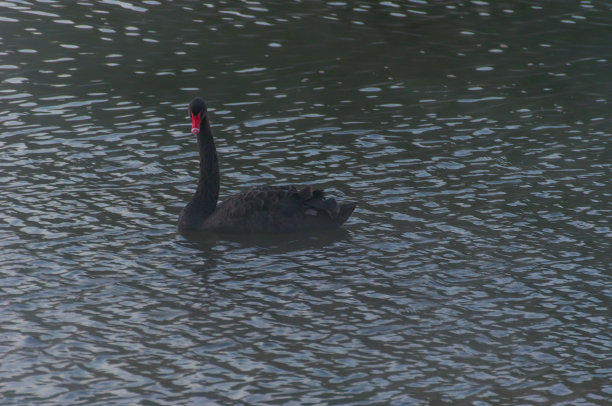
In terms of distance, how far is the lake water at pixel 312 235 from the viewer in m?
11.8

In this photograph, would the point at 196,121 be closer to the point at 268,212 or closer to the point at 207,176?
the point at 207,176

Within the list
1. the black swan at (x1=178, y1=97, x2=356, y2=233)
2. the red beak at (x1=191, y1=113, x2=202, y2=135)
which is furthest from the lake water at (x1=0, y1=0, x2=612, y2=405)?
the red beak at (x1=191, y1=113, x2=202, y2=135)

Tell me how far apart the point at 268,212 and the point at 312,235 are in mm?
777

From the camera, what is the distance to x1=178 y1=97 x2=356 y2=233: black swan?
53.2 feet

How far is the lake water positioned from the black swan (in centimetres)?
25

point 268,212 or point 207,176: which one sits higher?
point 207,176

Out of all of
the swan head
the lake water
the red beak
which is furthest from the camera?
the swan head

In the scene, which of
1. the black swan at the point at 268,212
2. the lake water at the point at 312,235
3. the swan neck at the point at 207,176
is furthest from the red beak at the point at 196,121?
the lake water at the point at 312,235

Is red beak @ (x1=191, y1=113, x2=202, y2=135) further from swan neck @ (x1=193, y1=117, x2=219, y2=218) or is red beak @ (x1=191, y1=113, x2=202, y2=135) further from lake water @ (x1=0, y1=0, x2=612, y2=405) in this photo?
lake water @ (x1=0, y1=0, x2=612, y2=405)

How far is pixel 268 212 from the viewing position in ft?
53.3

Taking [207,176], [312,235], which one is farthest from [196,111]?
[312,235]

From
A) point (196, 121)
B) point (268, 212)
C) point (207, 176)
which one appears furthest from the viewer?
point (207, 176)

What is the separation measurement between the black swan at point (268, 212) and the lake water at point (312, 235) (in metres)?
0.25

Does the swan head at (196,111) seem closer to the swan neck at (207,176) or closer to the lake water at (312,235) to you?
the swan neck at (207,176)
